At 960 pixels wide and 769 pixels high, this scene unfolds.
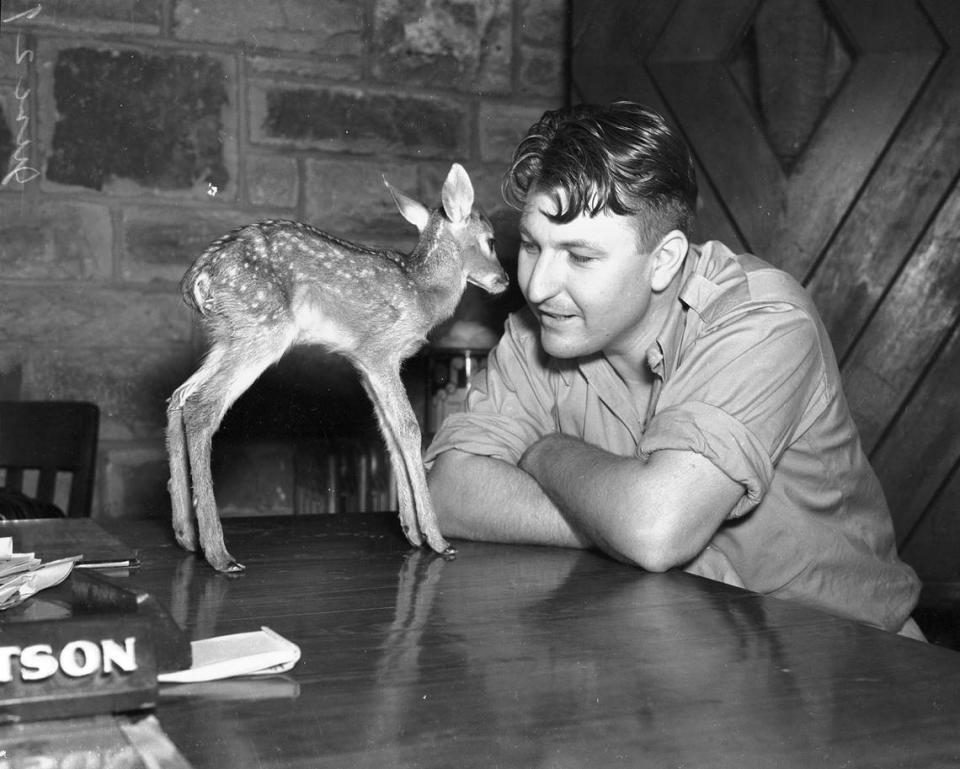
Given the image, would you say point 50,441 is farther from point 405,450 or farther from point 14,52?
point 405,450

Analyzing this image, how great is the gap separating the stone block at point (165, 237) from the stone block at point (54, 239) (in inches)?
2.2

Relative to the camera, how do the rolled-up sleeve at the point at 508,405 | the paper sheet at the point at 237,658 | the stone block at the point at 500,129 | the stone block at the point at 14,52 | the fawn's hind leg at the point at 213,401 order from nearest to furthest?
the paper sheet at the point at 237,658 < the fawn's hind leg at the point at 213,401 < the rolled-up sleeve at the point at 508,405 < the stone block at the point at 14,52 < the stone block at the point at 500,129

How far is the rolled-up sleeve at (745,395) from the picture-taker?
158cm

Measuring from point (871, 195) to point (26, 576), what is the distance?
210cm

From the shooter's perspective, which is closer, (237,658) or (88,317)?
(237,658)

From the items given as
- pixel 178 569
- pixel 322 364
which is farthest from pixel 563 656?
pixel 322 364

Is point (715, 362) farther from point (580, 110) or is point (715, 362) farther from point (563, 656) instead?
point (563, 656)

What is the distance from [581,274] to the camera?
70.1 inches

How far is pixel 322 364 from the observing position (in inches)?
129

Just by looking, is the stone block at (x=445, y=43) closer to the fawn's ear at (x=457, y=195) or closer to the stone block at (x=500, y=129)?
the stone block at (x=500, y=129)

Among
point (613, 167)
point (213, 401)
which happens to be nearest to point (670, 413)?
point (613, 167)

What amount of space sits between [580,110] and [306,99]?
1556mm

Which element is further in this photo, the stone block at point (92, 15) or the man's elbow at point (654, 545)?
the stone block at point (92, 15)

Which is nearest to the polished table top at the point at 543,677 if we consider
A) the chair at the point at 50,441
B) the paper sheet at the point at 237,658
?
the paper sheet at the point at 237,658
